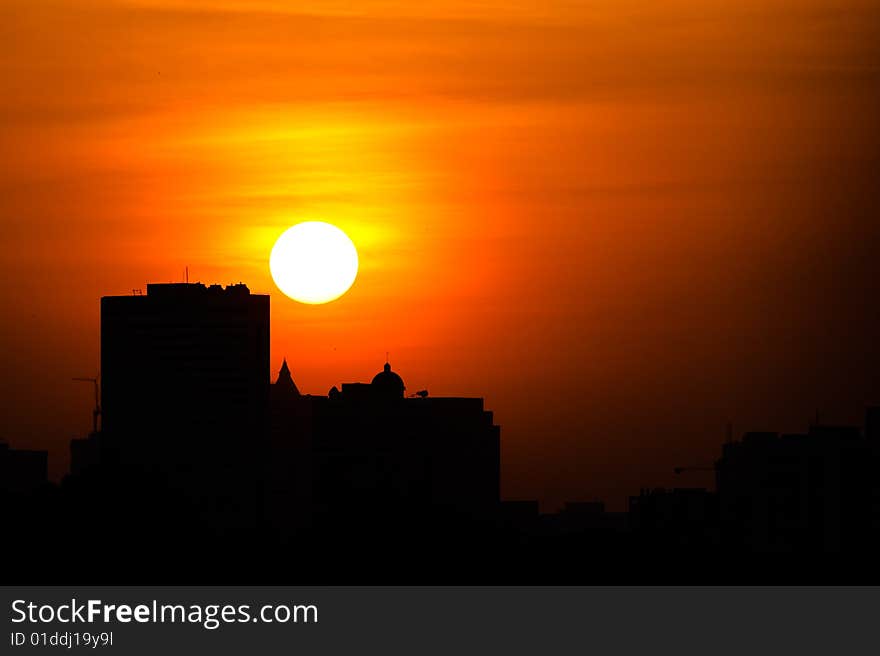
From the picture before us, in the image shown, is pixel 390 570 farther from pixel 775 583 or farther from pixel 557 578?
pixel 775 583

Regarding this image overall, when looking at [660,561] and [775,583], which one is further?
[660,561]

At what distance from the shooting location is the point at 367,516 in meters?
163

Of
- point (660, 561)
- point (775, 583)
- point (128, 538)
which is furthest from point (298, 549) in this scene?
point (775, 583)

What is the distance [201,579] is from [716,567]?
28.2 meters

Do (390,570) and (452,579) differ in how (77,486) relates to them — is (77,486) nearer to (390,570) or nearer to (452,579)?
(390,570)

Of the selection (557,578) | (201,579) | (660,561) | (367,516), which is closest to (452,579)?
(557,578)

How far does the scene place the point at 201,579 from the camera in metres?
96.2

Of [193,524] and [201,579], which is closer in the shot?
[201,579]

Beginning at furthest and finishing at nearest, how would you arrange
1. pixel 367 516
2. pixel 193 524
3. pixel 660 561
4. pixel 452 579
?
pixel 367 516 → pixel 193 524 → pixel 660 561 → pixel 452 579

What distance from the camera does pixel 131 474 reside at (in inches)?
5645

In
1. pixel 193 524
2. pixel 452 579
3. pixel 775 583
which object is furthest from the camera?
pixel 193 524

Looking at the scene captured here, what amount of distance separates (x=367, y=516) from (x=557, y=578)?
6309 cm

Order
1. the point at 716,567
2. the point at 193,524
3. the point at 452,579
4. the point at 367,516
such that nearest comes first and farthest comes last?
the point at 452,579 → the point at 716,567 → the point at 193,524 → the point at 367,516

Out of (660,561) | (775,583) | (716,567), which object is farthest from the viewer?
(660,561)
